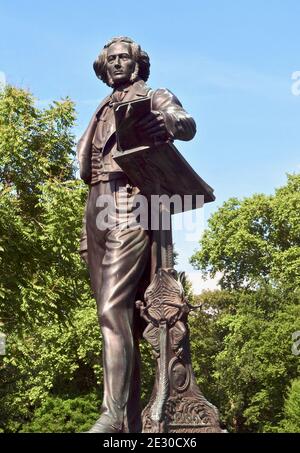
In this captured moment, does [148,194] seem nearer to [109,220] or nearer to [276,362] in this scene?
[109,220]

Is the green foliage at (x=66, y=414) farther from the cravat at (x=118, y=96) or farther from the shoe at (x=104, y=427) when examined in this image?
the shoe at (x=104, y=427)

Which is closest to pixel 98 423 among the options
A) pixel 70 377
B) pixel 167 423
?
pixel 167 423

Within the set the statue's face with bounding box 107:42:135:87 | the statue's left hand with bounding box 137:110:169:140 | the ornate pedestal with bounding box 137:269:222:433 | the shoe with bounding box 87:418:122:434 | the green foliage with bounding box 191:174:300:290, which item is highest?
the green foliage with bounding box 191:174:300:290

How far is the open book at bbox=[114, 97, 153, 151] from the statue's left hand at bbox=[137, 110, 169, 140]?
0.04m

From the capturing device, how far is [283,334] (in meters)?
43.8

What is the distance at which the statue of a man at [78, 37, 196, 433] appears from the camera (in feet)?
A: 20.2

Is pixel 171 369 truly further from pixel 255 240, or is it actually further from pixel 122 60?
pixel 255 240

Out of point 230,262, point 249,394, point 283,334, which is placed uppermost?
point 230,262

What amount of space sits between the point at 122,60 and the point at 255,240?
42.9 meters

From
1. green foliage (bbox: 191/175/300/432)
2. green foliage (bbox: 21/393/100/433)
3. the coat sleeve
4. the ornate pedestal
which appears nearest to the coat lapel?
the coat sleeve

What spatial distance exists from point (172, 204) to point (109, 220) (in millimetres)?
526

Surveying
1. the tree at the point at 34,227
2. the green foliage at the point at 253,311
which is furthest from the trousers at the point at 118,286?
the green foliage at the point at 253,311

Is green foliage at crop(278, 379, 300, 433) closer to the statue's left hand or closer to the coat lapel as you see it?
the coat lapel

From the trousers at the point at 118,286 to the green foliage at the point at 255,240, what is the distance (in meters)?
40.8
